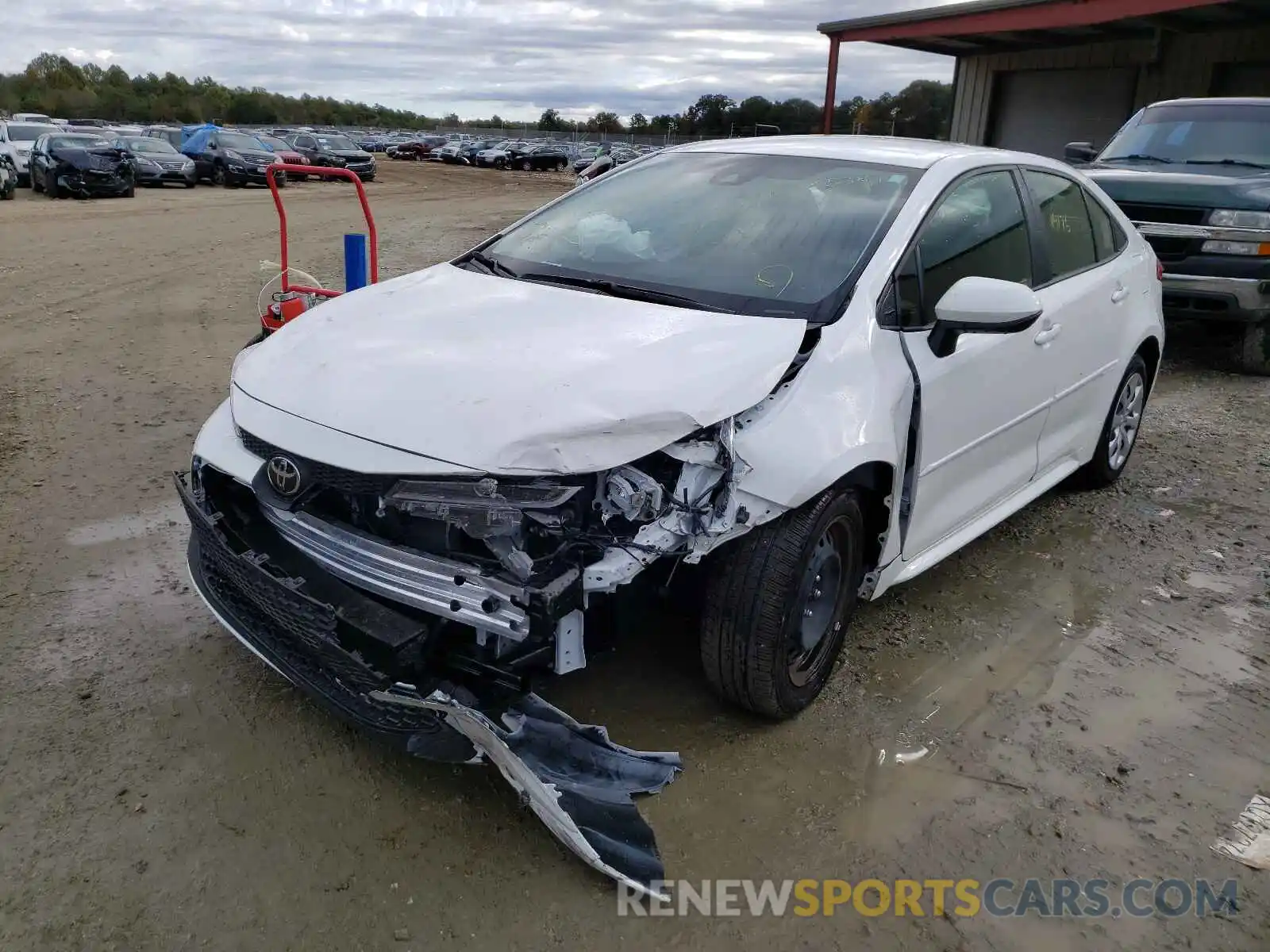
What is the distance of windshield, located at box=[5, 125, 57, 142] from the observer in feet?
75.7

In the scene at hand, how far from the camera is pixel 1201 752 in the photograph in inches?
123

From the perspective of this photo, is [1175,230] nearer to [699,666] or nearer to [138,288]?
[699,666]

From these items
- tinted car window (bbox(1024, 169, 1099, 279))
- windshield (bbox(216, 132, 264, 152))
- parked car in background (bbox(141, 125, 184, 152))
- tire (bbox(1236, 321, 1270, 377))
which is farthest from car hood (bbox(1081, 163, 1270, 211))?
parked car in background (bbox(141, 125, 184, 152))

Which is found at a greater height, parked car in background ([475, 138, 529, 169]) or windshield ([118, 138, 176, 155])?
windshield ([118, 138, 176, 155])

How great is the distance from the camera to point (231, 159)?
24594 millimetres

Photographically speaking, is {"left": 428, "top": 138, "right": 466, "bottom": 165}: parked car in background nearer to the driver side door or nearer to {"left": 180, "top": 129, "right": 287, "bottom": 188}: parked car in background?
{"left": 180, "top": 129, "right": 287, "bottom": 188}: parked car in background

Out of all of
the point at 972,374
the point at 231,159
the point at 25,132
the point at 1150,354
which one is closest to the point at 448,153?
the point at 231,159

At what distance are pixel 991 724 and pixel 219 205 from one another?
1942cm

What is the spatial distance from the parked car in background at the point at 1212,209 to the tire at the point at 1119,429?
9.09ft

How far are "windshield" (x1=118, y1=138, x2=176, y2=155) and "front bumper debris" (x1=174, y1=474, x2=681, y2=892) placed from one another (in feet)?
82.2

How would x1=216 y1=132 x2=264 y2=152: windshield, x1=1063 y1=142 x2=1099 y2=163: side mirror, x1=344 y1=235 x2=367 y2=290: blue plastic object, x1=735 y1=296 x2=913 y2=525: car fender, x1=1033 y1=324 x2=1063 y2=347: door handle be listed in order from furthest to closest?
x1=216 y1=132 x2=264 y2=152: windshield, x1=1063 y1=142 x2=1099 y2=163: side mirror, x1=344 y1=235 x2=367 y2=290: blue plastic object, x1=1033 y1=324 x2=1063 y2=347: door handle, x1=735 y1=296 x2=913 y2=525: car fender

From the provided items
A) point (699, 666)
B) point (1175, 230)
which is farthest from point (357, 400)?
point (1175, 230)

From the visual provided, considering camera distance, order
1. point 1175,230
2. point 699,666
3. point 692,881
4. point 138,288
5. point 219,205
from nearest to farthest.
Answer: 1. point 692,881
2. point 699,666
3. point 1175,230
4. point 138,288
5. point 219,205

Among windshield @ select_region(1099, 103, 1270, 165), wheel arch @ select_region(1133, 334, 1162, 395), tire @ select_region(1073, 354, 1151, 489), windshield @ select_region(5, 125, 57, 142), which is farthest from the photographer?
windshield @ select_region(5, 125, 57, 142)
